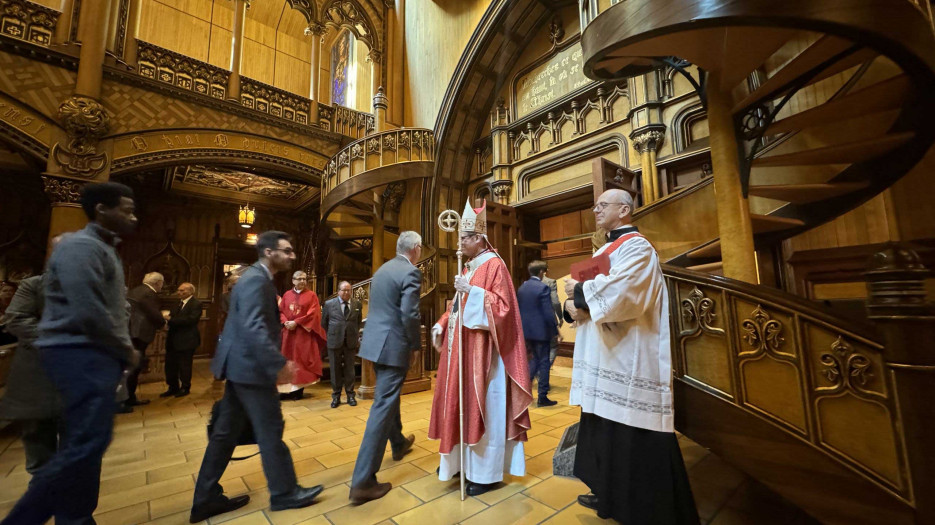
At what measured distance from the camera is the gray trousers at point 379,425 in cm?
206

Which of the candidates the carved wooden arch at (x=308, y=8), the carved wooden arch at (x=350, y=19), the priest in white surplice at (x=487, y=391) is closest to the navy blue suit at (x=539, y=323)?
the priest in white surplice at (x=487, y=391)

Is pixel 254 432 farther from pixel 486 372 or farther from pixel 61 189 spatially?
pixel 61 189

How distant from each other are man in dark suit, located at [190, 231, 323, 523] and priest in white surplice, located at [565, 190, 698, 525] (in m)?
1.54

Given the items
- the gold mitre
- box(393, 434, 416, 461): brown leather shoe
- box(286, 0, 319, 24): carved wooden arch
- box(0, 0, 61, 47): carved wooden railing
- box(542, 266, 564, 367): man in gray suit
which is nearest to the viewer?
the gold mitre

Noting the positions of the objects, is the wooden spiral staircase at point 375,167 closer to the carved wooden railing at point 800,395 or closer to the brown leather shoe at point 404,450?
the brown leather shoe at point 404,450

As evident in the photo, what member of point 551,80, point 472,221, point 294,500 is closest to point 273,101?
point 551,80

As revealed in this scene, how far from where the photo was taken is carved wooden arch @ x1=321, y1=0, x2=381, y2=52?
862 cm

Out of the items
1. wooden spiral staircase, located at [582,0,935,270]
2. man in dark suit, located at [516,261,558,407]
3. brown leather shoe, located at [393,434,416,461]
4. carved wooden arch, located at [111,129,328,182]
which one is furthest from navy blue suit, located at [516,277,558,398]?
carved wooden arch, located at [111,129,328,182]

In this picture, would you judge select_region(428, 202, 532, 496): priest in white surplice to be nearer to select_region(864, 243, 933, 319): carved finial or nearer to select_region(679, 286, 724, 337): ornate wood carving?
select_region(679, 286, 724, 337): ornate wood carving

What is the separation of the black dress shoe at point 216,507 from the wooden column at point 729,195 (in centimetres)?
327

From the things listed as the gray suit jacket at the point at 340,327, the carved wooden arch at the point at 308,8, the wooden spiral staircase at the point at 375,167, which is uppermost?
the carved wooden arch at the point at 308,8

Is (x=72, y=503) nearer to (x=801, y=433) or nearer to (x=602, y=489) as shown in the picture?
(x=602, y=489)

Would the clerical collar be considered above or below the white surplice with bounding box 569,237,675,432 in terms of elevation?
above

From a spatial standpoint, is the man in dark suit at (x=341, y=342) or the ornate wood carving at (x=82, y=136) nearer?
the man in dark suit at (x=341, y=342)
